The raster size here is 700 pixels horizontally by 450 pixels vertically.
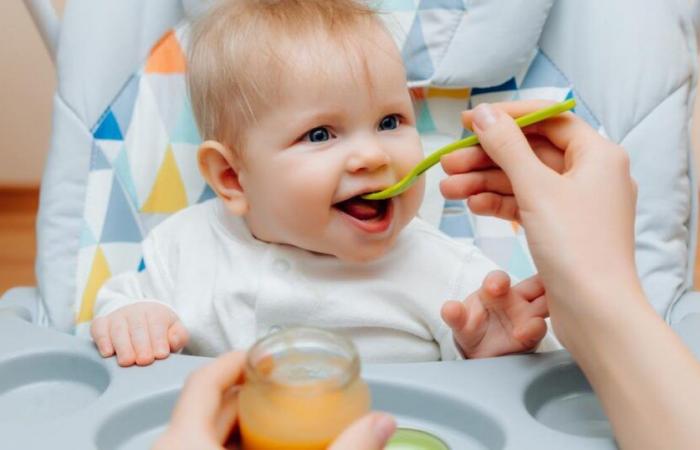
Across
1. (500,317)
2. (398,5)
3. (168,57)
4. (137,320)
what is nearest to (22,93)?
(168,57)

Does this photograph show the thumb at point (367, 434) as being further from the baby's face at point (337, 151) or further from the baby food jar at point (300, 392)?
the baby's face at point (337, 151)

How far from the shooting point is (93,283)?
1082mm

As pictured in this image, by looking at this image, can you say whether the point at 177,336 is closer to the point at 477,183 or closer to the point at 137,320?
the point at 137,320

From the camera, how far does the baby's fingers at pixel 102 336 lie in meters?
0.89

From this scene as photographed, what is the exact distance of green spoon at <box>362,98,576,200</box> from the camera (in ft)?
2.54

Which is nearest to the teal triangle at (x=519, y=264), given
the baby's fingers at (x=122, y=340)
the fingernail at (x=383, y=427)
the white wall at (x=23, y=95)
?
the baby's fingers at (x=122, y=340)

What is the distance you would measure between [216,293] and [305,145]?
17 centimetres

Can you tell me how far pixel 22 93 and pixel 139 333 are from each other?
4.56 ft

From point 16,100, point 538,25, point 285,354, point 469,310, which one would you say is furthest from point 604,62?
point 16,100

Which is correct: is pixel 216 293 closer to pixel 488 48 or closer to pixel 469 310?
pixel 469 310

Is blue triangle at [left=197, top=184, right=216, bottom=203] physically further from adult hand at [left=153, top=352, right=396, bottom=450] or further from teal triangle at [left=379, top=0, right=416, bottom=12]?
adult hand at [left=153, top=352, right=396, bottom=450]

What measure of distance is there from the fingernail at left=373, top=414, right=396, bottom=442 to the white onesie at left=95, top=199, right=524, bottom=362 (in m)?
0.37

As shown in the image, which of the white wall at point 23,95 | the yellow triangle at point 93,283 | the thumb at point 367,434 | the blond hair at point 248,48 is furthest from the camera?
the white wall at point 23,95

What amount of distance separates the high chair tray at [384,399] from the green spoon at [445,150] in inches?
6.0
